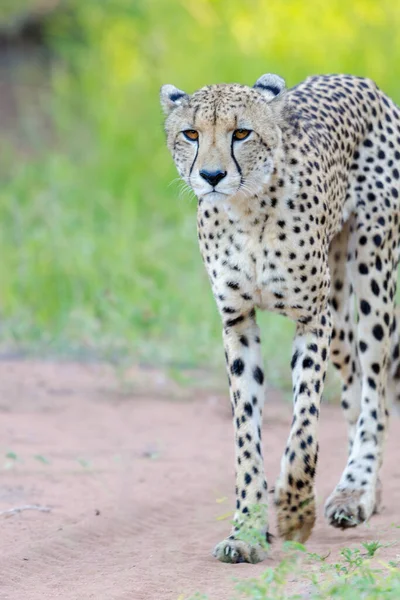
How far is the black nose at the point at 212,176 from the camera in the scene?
11.6 ft

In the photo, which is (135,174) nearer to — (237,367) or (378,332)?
(378,332)

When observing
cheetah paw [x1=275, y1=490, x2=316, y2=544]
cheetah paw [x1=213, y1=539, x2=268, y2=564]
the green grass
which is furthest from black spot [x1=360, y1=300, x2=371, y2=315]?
the green grass

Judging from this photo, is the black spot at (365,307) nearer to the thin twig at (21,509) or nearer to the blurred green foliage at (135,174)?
the thin twig at (21,509)

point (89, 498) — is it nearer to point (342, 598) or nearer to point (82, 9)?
point (342, 598)

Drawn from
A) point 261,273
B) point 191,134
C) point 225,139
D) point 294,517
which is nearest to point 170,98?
point 191,134

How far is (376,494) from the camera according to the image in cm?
432

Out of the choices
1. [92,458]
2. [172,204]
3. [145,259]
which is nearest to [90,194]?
[172,204]

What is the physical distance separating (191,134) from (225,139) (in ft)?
0.45

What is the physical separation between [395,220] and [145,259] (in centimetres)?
321

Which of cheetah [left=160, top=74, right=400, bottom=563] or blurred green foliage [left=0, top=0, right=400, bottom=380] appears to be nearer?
cheetah [left=160, top=74, right=400, bottom=563]

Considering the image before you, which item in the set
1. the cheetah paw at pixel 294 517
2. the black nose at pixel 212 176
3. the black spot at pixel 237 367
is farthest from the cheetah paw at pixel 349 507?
the black nose at pixel 212 176

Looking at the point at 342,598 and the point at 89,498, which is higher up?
the point at 342,598

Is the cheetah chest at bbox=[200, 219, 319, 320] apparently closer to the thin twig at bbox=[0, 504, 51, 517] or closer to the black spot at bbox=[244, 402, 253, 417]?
the black spot at bbox=[244, 402, 253, 417]

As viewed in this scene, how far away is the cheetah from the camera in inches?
146
